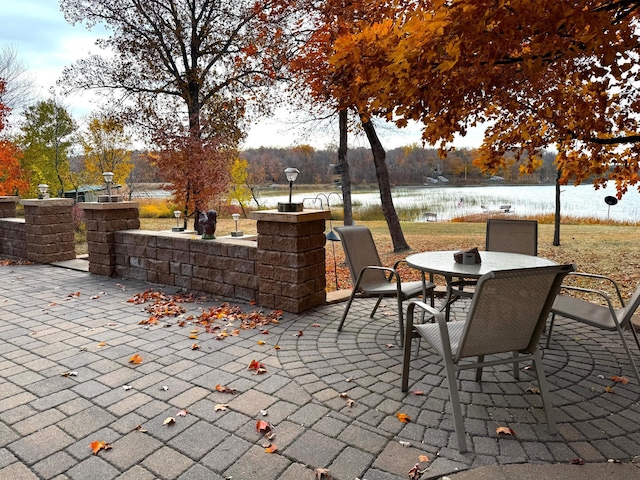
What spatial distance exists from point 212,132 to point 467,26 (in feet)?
33.3

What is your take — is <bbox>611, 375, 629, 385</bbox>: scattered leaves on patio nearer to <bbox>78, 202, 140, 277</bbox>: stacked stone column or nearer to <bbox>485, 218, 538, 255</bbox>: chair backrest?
<bbox>485, 218, 538, 255</bbox>: chair backrest

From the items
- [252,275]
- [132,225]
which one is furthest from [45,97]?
[252,275]

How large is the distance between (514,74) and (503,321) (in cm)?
215

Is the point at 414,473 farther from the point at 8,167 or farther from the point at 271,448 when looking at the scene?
the point at 8,167

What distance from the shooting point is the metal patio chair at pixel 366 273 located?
345 centimetres

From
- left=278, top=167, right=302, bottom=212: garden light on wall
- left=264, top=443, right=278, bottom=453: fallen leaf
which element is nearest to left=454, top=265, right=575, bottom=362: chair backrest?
left=264, top=443, right=278, bottom=453: fallen leaf

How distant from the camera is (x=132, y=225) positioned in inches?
240

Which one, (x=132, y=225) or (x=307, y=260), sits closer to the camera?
(x=307, y=260)

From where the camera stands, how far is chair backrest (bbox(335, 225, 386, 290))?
12.1ft

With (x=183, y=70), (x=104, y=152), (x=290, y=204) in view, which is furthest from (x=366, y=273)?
(x=104, y=152)

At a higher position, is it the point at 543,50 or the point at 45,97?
the point at 45,97

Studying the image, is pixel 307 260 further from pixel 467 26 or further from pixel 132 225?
pixel 132 225

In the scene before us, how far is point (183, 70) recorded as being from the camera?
12.0 m

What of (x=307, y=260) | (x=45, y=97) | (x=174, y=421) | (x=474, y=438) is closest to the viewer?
(x=474, y=438)
